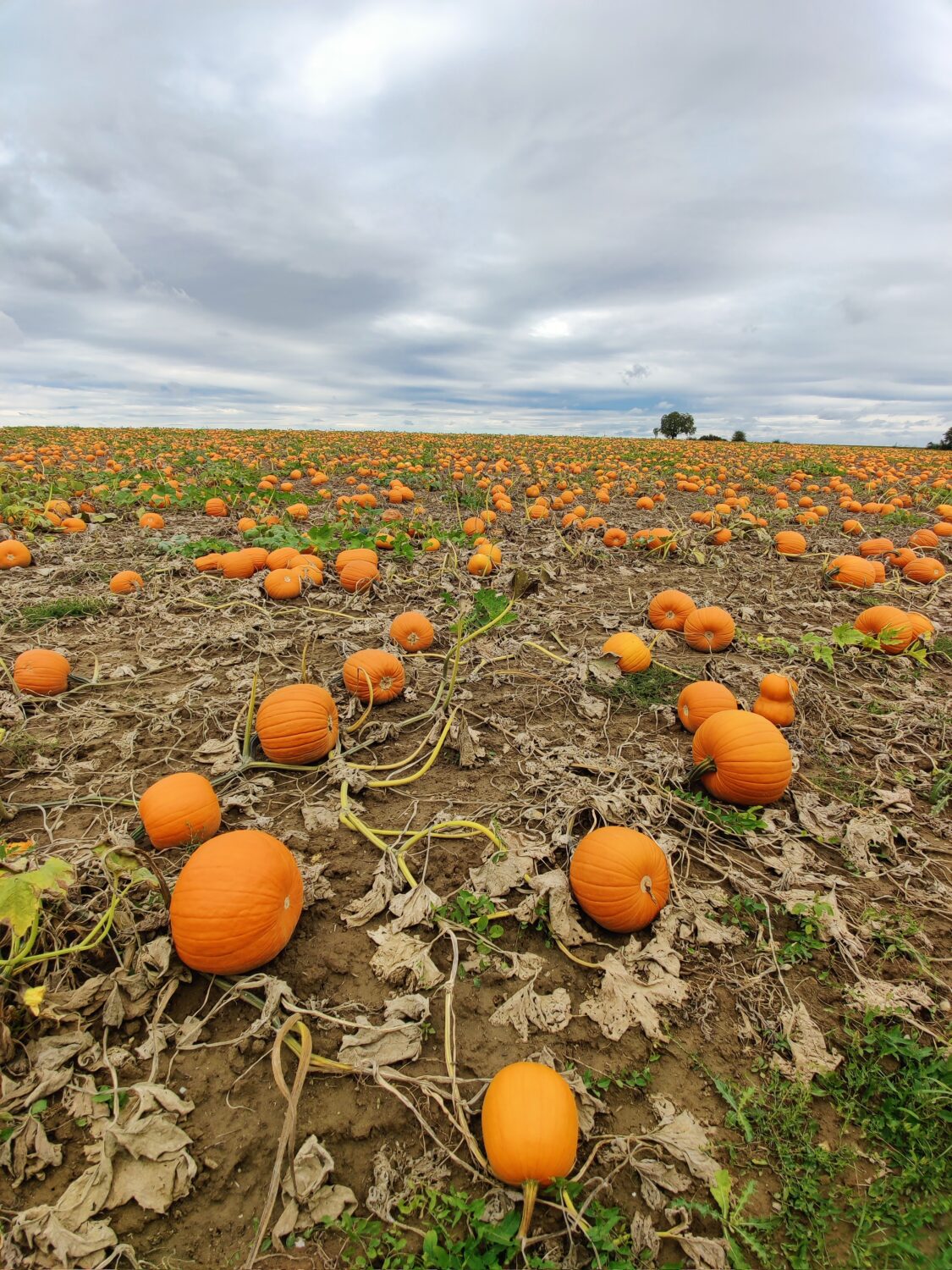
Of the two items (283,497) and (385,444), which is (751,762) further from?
(385,444)

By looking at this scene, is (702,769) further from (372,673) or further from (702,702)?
(372,673)

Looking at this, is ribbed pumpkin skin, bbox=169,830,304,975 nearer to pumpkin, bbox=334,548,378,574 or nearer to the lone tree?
pumpkin, bbox=334,548,378,574

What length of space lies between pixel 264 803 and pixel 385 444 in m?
23.3

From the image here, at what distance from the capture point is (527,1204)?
159 cm

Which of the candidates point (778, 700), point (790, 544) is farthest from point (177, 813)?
point (790, 544)

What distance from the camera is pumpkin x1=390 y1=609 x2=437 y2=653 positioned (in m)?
4.81

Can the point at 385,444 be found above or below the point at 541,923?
above

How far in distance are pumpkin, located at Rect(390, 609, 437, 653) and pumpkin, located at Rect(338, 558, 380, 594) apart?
139 centimetres

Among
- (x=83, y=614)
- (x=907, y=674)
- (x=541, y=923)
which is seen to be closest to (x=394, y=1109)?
(x=541, y=923)

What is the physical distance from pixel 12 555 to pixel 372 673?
6.01 meters

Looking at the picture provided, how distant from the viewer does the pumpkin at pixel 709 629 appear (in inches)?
189

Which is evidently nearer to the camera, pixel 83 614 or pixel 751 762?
pixel 751 762

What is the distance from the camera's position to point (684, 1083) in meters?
1.97

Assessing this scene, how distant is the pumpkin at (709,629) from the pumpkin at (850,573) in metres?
2.68
